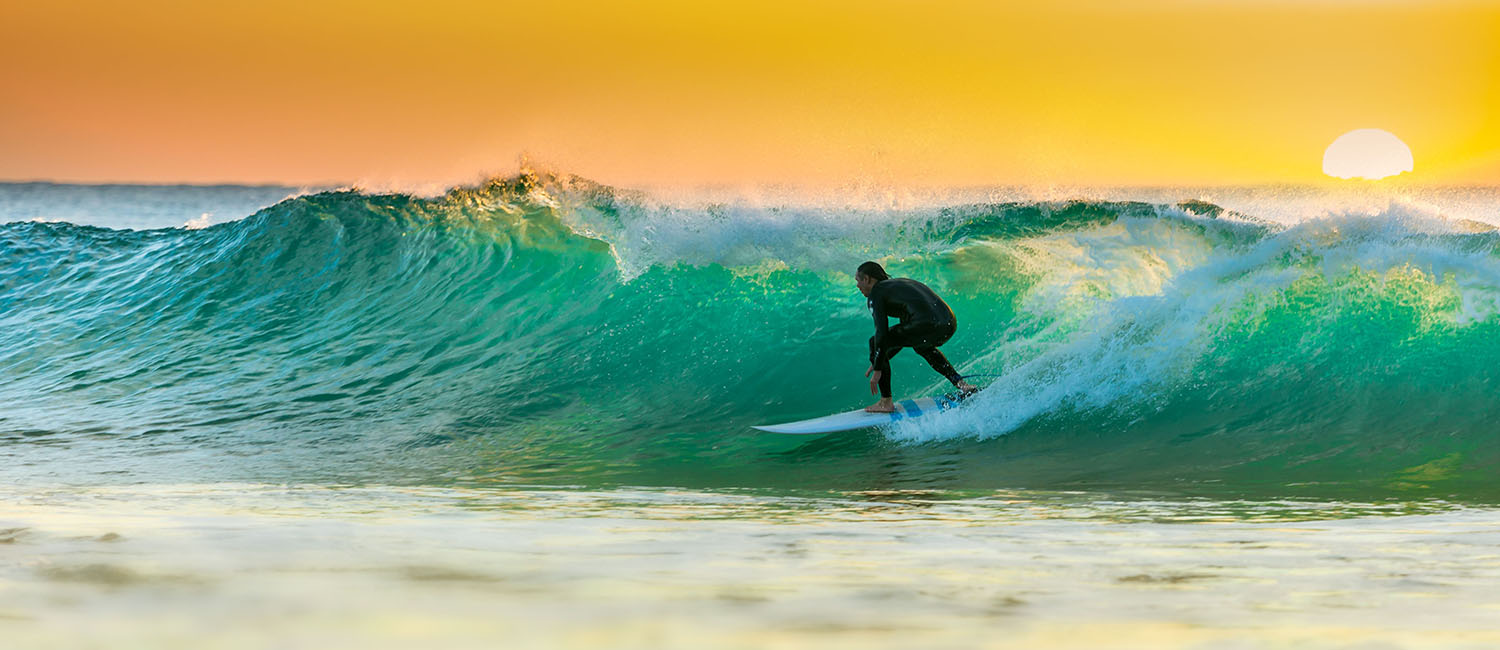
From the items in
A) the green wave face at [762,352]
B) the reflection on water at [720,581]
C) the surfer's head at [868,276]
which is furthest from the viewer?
the surfer's head at [868,276]

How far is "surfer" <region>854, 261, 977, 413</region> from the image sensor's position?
7.57m

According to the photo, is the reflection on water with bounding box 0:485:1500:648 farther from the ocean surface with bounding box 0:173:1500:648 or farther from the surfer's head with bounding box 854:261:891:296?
the surfer's head with bounding box 854:261:891:296

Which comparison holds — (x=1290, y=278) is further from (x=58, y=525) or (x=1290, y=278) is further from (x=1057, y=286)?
(x=58, y=525)

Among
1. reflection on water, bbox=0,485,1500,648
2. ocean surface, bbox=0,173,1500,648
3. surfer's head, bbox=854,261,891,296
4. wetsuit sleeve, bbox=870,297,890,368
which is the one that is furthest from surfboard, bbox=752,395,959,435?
reflection on water, bbox=0,485,1500,648

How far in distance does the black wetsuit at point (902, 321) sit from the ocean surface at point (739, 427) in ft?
1.79

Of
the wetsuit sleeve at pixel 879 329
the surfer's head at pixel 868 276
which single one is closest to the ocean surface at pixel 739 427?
the wetsuit sleeve at pixel 879 329

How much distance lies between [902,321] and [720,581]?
5.37 meters

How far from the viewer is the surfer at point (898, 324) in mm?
7570

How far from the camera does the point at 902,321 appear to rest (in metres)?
7.69

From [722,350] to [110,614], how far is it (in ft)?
26.6

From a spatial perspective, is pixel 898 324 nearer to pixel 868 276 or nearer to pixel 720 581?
pixel 868 276

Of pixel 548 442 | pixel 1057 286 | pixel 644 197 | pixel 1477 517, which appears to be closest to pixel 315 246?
pixel 644 197

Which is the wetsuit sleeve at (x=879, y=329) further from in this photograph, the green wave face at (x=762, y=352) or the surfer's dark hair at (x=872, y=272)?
the green wave face at (x=762, y=352)

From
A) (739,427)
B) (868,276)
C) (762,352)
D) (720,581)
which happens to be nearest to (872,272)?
(868,276)
